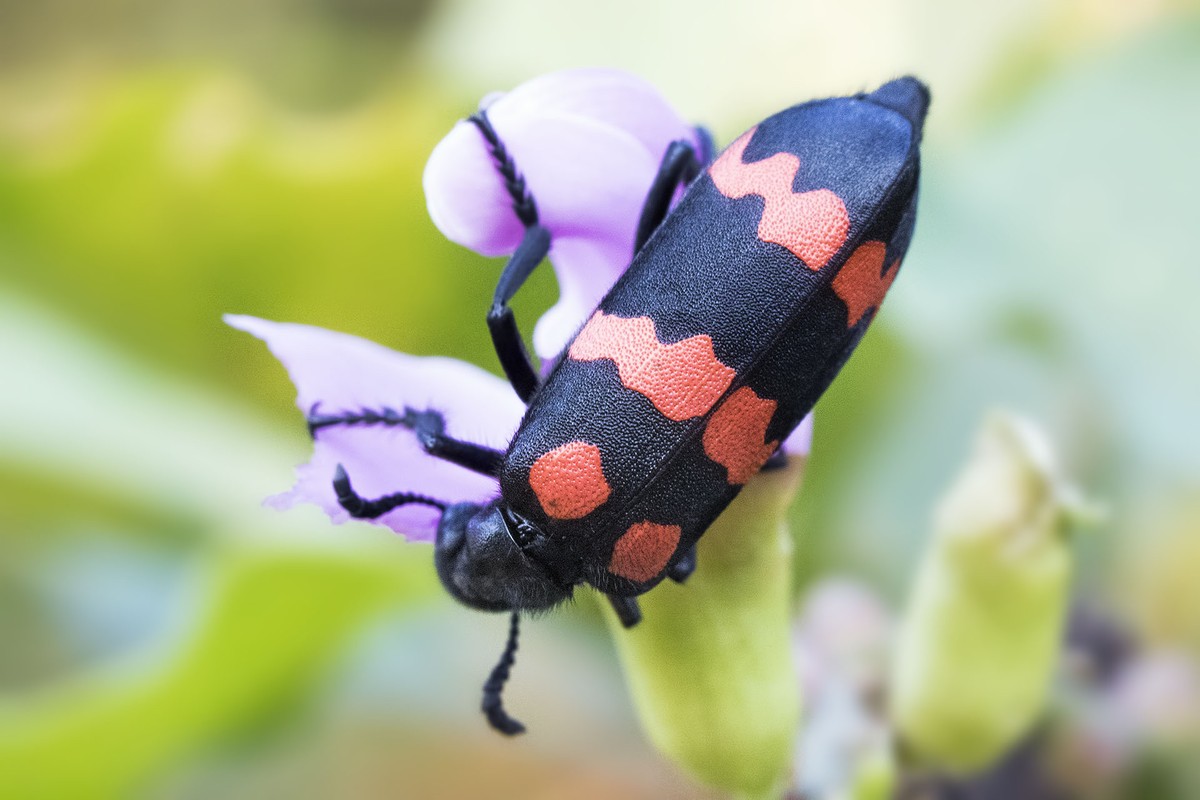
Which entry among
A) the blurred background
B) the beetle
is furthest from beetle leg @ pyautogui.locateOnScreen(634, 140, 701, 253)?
the blurred background

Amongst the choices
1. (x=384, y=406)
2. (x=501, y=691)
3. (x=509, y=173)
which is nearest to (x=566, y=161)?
(x=509, y=173)

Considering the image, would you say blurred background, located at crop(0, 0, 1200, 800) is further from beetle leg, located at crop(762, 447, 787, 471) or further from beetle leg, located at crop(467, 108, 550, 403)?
beetle leg, located at crop(762, 447, 787, 471)

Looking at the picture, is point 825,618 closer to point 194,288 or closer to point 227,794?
point 227,794

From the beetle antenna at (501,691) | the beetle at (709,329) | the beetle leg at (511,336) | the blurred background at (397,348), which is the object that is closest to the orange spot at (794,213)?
the beetle at (709,329)

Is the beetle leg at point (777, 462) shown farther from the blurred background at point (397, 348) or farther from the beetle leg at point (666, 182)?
the blurred background at point (397, 348)

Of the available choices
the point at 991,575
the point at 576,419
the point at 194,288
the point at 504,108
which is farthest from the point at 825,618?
the point at 194,288
